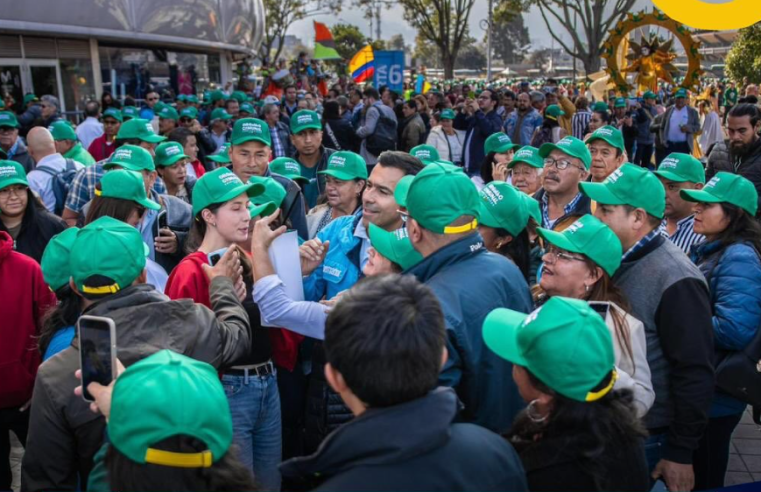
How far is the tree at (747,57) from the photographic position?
22703mm

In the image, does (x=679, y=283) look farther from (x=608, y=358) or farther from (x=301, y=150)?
(x=301, y=150)

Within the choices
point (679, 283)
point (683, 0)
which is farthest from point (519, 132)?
point (679, 283)

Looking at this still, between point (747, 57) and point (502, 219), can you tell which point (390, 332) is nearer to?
point (502, 219)

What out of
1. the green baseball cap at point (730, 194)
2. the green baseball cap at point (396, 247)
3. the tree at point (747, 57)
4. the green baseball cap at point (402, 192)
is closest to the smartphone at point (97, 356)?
the green baseball cap at point (396, 247)

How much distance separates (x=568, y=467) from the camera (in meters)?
2.07

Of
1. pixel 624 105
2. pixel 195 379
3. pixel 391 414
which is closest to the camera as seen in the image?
pixel 391 414

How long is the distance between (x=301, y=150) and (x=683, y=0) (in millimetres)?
3937

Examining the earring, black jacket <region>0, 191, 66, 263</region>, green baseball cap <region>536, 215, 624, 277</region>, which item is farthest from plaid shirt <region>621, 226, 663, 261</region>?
black jacket <region>0, 191, 66, 263</region>

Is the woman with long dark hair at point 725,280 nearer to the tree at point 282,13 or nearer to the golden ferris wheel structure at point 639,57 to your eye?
the golden ferris wheel structure at point 639,57

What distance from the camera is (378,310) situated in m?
1.79

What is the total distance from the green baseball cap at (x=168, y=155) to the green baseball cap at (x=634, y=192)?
3.71 meters

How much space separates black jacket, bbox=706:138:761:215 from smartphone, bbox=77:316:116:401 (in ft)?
20.8

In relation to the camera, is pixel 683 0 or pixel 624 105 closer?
pixel 683 0

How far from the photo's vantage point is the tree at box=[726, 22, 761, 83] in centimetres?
2270
